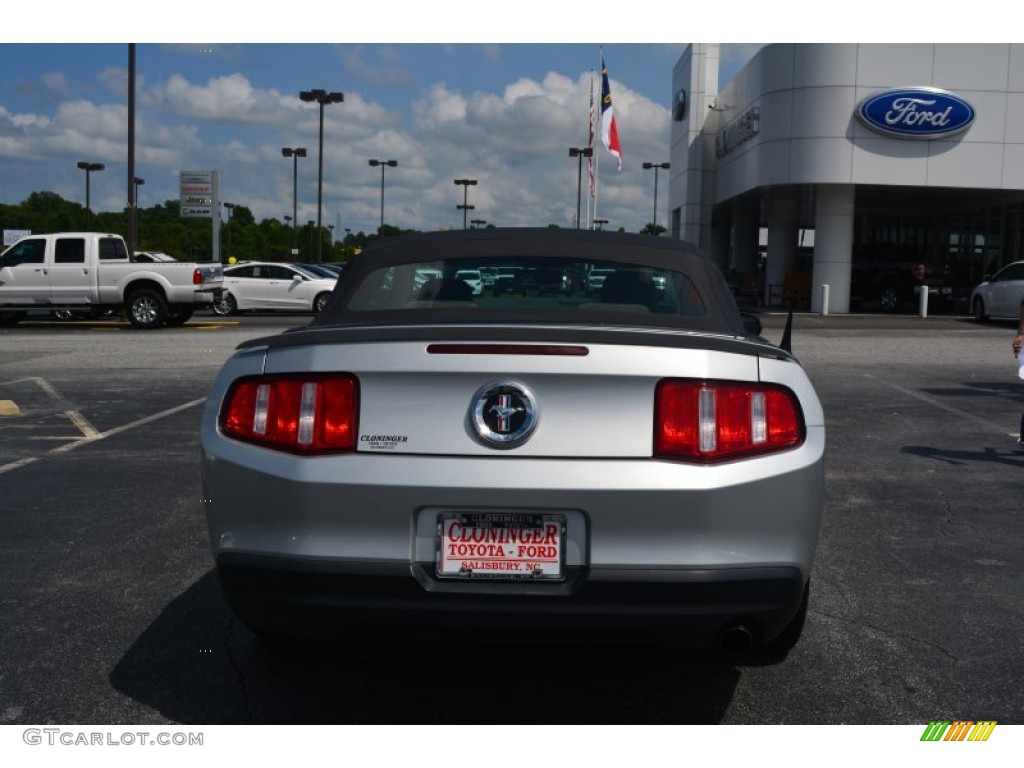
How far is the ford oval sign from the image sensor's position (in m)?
33.9

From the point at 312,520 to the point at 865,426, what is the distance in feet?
27.5

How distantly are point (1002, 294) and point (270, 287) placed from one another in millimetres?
18421

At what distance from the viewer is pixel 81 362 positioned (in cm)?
1741

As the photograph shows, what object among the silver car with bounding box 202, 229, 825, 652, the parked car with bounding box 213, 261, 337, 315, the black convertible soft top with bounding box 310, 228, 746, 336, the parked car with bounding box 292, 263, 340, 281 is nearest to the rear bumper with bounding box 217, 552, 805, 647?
the silver car with bounding box 202, 229, 825, 652

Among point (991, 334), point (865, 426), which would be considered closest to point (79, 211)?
point (991, 334)

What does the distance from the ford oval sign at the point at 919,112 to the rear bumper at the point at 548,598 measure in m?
33.3

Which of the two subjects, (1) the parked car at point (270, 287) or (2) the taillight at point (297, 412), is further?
(1) the parked car at point (270, 287)

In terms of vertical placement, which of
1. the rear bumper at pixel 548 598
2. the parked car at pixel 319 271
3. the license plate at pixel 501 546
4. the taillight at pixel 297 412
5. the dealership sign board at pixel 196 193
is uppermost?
the dealership sign board at pixel 196 193

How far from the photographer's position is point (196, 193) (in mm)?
61938

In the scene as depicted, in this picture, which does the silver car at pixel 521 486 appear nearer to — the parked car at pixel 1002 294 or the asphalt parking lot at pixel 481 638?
the asphalt parking lot at pixel 481 638

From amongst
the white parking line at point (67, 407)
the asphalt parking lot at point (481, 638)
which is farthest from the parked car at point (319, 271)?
the asphalt parking lot at point (481, 638)

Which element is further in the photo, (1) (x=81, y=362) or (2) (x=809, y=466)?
(1) (x=81, y=362)

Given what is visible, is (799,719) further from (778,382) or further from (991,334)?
(991,334)

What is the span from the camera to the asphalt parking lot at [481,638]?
3.82 metres
